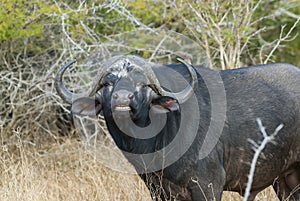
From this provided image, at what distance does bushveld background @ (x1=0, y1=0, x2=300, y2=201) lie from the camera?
22.2 feet

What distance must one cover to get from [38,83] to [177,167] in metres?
3.53

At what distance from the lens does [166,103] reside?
14.4 feet

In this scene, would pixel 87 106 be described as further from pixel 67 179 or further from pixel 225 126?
pixel 67 179

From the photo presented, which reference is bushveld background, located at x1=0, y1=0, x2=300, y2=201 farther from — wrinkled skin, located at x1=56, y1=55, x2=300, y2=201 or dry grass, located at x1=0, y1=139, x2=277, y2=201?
wrinkled skin, located at x1=56, y1=55, x2=300, y2=201

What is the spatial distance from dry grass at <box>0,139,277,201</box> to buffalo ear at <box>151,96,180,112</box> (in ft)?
4.13

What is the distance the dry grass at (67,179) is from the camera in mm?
5520

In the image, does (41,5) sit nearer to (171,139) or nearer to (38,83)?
(38,83)

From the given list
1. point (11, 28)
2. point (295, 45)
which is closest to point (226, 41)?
point (11, 28)

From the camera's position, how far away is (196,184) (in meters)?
4.46

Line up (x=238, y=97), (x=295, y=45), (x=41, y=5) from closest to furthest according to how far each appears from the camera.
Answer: (x=238, y=97) → (x=41, y=5) → (x=295, y=45)

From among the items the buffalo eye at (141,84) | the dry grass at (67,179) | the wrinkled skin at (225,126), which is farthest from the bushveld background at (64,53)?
the buffalo eye at (141,84)

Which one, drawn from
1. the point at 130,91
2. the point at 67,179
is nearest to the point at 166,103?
the point at 130,91

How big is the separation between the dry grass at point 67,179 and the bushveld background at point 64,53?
15 mm

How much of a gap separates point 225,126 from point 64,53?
3.45m
